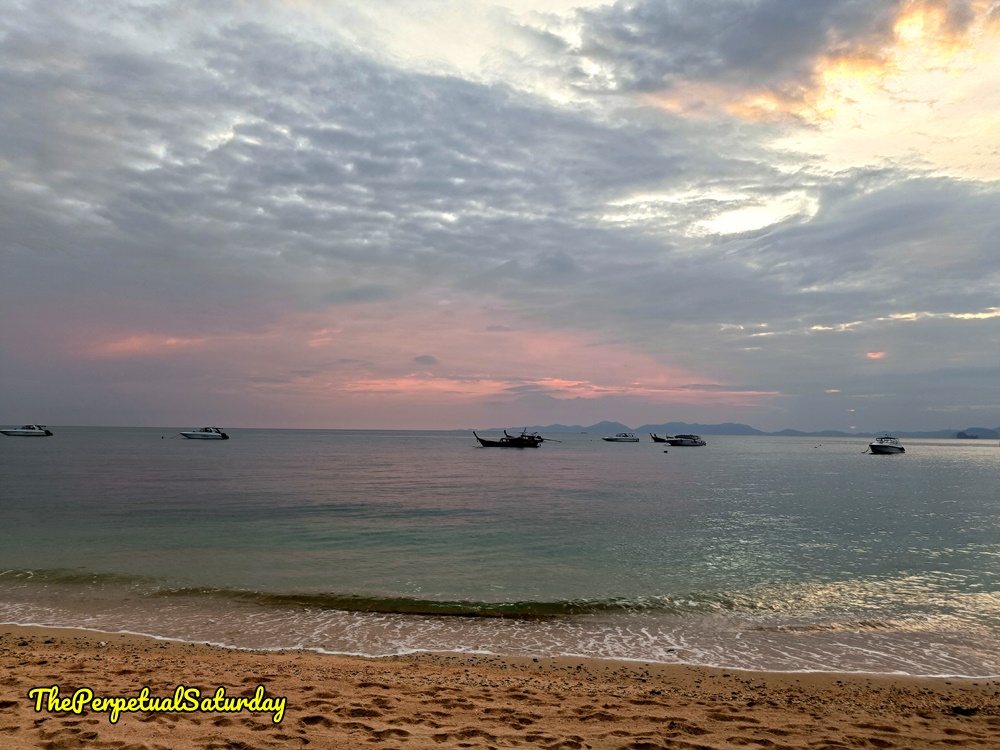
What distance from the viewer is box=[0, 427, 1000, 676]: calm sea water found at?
40.6ft

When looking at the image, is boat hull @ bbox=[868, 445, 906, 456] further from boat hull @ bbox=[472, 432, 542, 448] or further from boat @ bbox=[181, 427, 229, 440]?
boat @ bbox=[181, 427, 229, 440]

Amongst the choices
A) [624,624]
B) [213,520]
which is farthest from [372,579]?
[213,520]

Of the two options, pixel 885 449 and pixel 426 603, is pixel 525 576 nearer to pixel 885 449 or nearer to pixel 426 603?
pixel 426 603

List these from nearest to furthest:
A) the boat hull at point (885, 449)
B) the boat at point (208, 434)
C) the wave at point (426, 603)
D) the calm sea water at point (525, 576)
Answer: the calm sea water at point (525, 576), the wave at point (426, 603), the boat hull at point (885, 449), the boat at point (208, 434)

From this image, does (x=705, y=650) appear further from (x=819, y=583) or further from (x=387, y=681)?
(x=819, y=583)

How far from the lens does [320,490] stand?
149ft

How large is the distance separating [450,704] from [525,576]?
33.4 feet

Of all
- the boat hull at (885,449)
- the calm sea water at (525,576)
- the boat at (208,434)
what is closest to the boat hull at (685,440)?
the boat hull at (885,449)

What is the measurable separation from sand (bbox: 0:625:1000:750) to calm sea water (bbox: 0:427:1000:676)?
1209mm

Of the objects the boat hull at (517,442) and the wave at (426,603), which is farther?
the boat hull at (517,442)

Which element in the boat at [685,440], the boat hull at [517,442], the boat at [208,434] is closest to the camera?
the boat hull at [517,442]

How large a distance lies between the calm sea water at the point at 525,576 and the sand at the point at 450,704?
1.21 metres

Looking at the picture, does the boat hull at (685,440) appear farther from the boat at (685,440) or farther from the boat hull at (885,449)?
the boat hull at (885,449)

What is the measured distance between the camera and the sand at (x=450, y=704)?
699 centimetres
